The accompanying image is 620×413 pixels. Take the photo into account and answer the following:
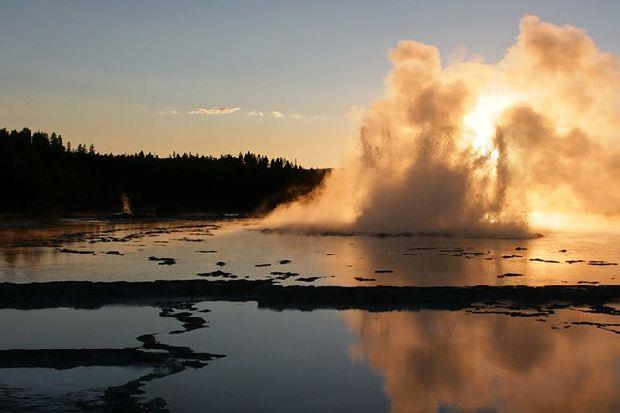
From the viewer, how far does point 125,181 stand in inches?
5207

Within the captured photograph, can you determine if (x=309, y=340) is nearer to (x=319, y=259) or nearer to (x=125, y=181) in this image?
(x=319, y=259)

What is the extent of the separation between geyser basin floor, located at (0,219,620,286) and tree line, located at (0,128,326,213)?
48967 millimetres

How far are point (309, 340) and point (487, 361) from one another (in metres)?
3.55

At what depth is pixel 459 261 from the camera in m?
29.1

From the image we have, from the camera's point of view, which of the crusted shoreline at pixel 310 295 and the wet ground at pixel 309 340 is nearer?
the wet ground at pixel 309 340

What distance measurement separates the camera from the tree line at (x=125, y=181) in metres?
93.1

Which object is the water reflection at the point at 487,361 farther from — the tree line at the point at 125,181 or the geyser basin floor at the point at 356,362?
the tree line at the point at 125,181

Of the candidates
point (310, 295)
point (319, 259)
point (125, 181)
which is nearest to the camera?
point (310, 295)

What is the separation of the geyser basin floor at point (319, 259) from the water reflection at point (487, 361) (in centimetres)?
620

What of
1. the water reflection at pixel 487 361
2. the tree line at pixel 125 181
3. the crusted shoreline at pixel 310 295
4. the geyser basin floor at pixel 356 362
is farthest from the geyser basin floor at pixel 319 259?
the tree line at pixel 125 181

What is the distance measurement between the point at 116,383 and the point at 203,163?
159483mm

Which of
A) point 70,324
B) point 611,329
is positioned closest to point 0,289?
point 70,324

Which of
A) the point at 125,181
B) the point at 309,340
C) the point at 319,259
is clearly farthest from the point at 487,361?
the point at 125,181

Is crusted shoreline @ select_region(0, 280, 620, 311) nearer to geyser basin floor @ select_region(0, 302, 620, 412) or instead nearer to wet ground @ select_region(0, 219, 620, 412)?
wet ground @ select_region(0, 219, 620, 412)
